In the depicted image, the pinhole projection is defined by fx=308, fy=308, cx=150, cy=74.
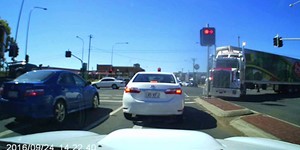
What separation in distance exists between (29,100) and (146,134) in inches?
219

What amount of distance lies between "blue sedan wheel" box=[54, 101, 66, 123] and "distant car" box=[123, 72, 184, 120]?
1826 mm

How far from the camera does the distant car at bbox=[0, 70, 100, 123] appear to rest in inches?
314

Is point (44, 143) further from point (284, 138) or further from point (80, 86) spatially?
point (80, 86)

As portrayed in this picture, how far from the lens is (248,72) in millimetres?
24062

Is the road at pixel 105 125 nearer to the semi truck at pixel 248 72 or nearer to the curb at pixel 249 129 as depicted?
the curb at pixel 249 129

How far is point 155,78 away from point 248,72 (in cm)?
1601

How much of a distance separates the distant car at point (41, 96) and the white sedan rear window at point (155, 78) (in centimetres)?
Result: 215

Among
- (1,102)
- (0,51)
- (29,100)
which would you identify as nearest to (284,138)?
(29,100)

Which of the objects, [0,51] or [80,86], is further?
[0,51]

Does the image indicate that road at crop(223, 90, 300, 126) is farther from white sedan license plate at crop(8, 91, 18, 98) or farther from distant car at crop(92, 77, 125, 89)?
distant car at crop(92, 77, 125, 89)

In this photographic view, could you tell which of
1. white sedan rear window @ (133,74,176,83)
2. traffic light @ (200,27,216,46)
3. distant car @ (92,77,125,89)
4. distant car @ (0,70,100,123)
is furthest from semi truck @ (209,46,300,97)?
distant car @ (92,77,125,89)

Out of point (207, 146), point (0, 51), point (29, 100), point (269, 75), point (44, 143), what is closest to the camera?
point (207, 146)

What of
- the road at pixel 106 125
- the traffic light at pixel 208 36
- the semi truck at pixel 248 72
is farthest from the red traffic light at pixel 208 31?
the road at pixel 106 125

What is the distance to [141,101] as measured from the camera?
881cm
